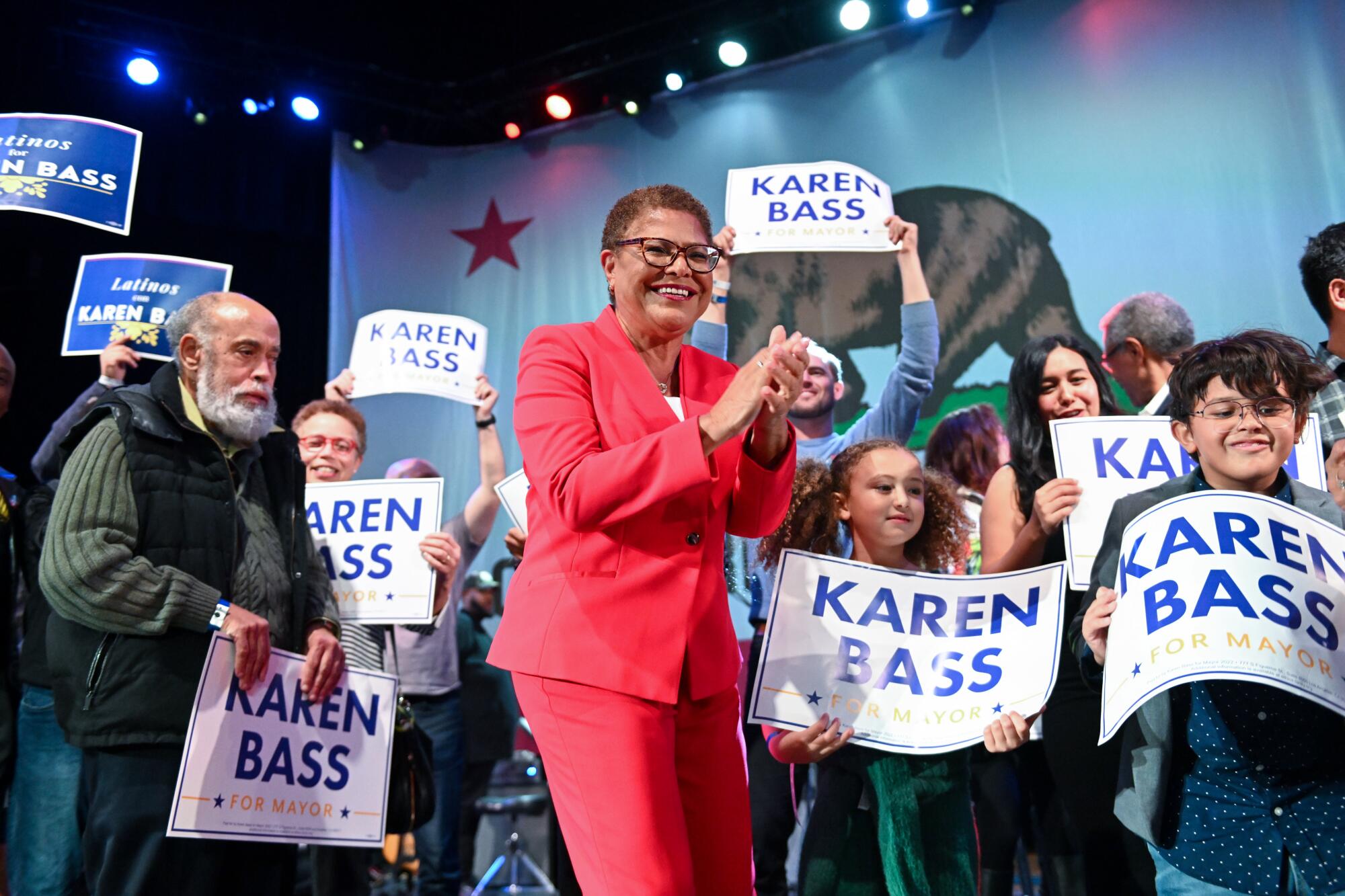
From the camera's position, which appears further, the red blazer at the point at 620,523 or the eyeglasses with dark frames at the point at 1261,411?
the eyeglasses with dark frames at the point at 1261,411

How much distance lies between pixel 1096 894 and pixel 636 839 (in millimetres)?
1831

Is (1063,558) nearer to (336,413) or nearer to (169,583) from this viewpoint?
(169,583)

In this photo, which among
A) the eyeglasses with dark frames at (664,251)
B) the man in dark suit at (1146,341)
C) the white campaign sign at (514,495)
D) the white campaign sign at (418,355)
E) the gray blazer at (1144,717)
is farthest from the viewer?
the white campaign sign at (418,355)

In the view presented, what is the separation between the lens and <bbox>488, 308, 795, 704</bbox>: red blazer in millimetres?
1805

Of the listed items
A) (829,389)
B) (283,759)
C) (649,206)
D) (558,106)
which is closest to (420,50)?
(558,106)

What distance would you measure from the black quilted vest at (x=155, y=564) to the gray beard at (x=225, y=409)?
0.22 ft

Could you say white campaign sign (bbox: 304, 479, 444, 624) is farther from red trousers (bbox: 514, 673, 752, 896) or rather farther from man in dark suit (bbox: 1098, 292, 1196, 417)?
man in dark suit (bbox: 1098, 292, 1196, 417)

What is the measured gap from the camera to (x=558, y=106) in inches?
301

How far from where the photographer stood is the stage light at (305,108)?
7.48 metres

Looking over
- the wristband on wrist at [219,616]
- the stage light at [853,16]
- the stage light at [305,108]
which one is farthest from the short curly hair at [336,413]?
the stage light at [853,16]

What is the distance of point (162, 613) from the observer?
259 centimetres

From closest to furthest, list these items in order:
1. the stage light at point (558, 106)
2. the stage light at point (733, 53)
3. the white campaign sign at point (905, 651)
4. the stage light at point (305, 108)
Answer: the white campaign sign at point (905, 651)
the stage light at point (733, 53)
the stage light at point (305, 108)
the stage light at point (558, 106)

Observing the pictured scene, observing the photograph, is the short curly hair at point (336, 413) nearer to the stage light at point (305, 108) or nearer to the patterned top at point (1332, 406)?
the patterned top at point (1332, 406)

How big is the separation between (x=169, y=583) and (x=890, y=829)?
185cm
